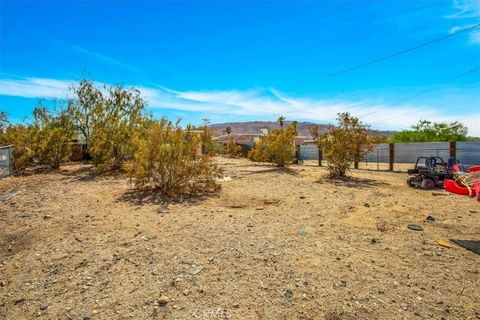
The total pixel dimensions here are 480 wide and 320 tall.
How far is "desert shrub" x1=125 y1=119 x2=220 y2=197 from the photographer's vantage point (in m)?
8.41

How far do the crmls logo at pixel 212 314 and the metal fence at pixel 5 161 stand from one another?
12.5m

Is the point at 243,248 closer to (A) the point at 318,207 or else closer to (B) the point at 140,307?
(B) the point at 140,307

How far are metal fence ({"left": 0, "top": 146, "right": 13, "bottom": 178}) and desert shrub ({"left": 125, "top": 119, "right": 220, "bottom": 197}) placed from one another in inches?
266

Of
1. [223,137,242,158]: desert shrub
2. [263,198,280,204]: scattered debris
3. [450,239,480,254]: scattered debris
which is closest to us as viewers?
A: [450,239,480,254]: scattered debris

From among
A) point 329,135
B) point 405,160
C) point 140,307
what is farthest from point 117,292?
point 405,160

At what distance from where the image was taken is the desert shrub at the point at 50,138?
13914mm

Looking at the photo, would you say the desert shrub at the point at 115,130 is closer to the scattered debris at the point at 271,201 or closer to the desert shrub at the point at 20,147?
the desert shrub at the point at 20,147

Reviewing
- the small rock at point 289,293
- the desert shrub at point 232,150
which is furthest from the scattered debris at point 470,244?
the desert shrub at point 232,150

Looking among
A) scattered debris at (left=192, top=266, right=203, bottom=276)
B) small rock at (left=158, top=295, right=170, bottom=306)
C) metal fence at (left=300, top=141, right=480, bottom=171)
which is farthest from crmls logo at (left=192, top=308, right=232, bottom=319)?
metal fence at (left=300, top=141, right=480, bottom=171)

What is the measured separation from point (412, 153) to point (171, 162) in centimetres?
1814

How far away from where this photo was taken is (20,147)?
1382cm

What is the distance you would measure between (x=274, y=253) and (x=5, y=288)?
128 inches

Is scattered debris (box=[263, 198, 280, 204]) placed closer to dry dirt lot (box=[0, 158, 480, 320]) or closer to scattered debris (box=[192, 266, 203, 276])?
dry dirt lot (box=[0, 158, 480, 320])

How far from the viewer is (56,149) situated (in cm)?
1422
